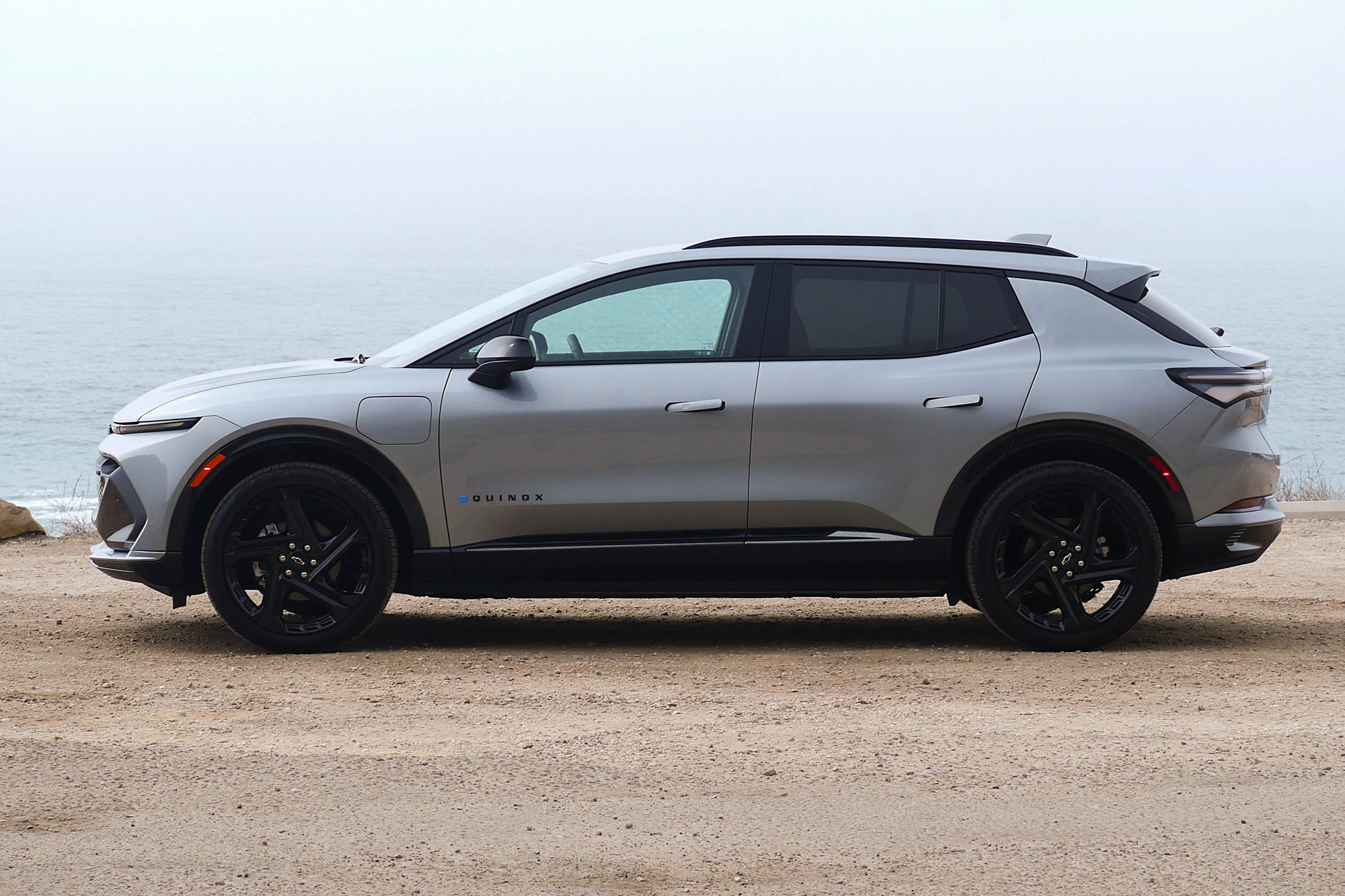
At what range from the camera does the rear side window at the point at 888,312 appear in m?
6.14

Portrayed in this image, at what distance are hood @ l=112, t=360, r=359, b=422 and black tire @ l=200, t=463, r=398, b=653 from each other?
0.47m

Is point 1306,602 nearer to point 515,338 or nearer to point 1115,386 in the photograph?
point 1115,386

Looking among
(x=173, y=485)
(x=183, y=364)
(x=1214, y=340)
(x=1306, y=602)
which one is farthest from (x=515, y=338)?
(x=183, y=364)

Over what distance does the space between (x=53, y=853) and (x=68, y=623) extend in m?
3.81

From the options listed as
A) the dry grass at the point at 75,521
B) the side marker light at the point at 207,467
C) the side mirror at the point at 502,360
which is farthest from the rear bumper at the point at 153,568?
the dry grass at the point at 75,521

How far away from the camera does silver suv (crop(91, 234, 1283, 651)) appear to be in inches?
237

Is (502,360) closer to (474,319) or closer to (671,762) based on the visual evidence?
(474,319)

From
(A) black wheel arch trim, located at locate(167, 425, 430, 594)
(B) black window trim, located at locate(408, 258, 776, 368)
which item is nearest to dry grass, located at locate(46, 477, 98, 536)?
(A) black wheel arch trim, located at locate(167, 425, 430, 594)

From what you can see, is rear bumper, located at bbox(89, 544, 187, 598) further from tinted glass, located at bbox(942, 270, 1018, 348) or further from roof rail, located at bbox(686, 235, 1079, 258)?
tinted glass, located at bbox(942, 270, 1018, 348)

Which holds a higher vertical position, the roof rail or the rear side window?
the roof rail

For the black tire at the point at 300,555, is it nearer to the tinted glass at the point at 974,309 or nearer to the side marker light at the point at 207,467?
the side marker light at the point at 207,467

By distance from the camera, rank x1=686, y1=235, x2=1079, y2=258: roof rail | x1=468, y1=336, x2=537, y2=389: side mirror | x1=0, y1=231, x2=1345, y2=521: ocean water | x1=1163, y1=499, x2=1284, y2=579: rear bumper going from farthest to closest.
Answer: x1=0, y1=231, x2=1345, y2=521: ocean water → x1=686, y1=235, x2=1079, y2=258: roof rail → x1=1163, y1=499, x2=1284, y2=579: rear bumper → x1=468, y1=336, x2=537, y2=389: side mirror

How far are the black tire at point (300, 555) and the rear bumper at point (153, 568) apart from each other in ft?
0.48

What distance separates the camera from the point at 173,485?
605 cm
